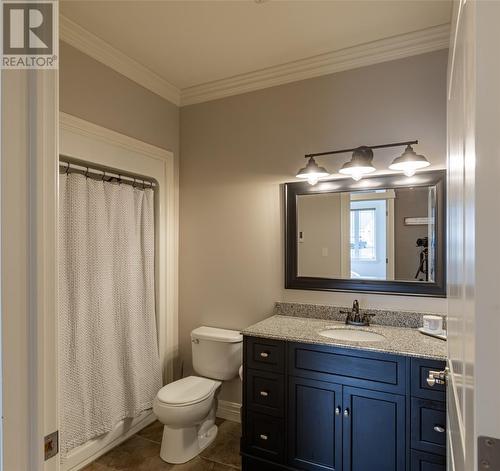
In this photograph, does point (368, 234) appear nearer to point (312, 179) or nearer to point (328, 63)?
point (312, 179)

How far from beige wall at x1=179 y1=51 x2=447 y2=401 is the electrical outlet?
197 cm

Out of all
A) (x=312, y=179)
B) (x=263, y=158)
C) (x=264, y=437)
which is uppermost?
(x=263, y=158)

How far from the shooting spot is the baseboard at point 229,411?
8.98 feet

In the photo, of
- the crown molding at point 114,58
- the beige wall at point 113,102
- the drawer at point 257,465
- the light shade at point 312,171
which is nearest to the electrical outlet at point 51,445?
the drawer at point 257,465

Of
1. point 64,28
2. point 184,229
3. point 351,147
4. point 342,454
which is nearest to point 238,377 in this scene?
point 342,454

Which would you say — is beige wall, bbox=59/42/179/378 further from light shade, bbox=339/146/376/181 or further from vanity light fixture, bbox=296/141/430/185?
light shade, bbox=339/146/376/181

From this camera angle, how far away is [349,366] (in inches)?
71.9

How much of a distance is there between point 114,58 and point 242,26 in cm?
93

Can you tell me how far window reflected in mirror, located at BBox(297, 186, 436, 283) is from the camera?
85.9 inches

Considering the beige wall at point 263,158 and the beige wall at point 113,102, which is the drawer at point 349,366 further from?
the beige wall at point 113,102

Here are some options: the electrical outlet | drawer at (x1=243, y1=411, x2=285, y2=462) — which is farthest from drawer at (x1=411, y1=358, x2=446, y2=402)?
the electrical outlet

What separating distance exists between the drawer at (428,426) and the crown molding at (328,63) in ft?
6.68

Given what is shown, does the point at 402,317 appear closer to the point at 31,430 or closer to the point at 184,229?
the point at 184,229

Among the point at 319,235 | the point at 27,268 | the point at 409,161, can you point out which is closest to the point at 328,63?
the point at 409,161
